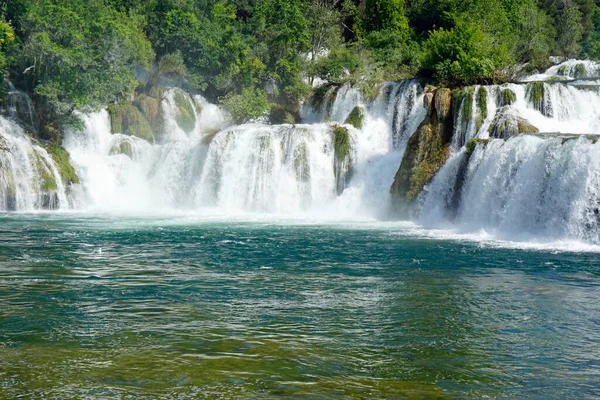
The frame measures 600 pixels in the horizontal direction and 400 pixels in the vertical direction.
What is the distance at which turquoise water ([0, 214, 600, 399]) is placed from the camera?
7.83m

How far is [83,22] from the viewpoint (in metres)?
35.7

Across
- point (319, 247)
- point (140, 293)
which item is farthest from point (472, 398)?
point (319, 247)

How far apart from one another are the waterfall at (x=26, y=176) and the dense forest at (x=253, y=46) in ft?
8.09

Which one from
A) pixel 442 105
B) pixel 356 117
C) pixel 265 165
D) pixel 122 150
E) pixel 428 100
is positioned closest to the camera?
pixel 442 105

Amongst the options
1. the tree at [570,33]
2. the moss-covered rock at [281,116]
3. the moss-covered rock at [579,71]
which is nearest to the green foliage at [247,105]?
the moss-covered rock at [281,116]

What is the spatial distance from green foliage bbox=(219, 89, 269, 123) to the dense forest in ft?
0.27

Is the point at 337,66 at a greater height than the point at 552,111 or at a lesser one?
greater

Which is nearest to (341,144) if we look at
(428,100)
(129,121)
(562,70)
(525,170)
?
(428,100)

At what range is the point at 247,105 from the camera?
4172cm

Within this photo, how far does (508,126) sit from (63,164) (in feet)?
70.1

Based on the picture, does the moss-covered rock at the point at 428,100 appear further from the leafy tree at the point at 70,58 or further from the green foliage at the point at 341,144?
the leafy tree at the point at 70,58

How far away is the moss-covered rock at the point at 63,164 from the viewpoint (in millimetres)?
34875

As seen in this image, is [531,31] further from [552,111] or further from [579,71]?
[552,111]

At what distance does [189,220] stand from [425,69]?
15.1m
